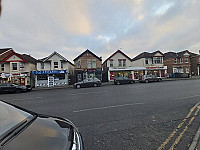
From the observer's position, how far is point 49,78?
2336 cm

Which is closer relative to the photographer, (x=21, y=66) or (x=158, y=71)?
(x=21, y=66)

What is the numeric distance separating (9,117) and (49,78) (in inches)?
904

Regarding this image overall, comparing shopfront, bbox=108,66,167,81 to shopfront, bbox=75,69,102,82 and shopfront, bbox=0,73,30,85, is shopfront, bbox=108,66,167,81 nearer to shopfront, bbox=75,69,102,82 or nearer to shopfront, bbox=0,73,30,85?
shopfront, bbox=75,69,102,82

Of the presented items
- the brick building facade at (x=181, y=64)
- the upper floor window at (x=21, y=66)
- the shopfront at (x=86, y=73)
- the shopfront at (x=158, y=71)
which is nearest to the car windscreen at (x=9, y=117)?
the shopfront at (x=86, y=73)

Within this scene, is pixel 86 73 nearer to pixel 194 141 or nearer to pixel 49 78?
pixel 49 78

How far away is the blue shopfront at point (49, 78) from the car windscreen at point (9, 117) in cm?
2165

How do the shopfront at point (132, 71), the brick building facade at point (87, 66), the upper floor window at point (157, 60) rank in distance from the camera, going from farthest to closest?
1. the upper floor window at point (157, 60)
2. the shopfront at point (132, 71)
3. the brick building facade at point (87, 66)

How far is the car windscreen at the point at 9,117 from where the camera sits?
1.88 meters

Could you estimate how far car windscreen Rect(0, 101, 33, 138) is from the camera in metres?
1.88

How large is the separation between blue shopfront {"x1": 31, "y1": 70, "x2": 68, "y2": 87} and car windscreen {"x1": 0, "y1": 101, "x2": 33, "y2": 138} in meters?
21.7

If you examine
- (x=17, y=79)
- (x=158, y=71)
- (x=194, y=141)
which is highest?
(x=158, y=71)

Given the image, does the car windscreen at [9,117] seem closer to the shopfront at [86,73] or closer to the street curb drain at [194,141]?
the street curb drain at [194,141]

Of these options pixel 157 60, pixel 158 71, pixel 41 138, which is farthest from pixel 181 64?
pixel 41 138

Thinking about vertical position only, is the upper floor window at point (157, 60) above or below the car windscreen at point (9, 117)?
above
